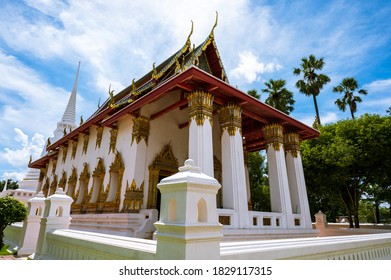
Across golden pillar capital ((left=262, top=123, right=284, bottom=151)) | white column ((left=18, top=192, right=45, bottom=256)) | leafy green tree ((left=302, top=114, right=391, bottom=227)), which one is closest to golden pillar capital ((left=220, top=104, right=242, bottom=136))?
golden pillar capital ((left=262, top=123, right=284, bottom=151))

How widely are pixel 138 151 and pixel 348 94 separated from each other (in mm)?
23487

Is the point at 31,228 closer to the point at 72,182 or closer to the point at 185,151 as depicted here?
the point at 185,151

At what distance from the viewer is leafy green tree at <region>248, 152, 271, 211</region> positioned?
79.3ft

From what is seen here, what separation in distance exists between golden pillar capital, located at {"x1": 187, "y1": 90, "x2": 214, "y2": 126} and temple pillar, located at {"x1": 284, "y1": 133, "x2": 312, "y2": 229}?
5.17 metres

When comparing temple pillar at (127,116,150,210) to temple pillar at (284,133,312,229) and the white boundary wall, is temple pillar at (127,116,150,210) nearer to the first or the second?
the white boundary wall

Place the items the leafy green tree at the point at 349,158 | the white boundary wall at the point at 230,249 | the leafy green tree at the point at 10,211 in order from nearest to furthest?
the white boundary wall at the point at 230,249, the leafy green tree at the point at 10,211, the leafy green tree at the point at 349,158

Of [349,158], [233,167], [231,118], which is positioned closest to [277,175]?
[233,167]

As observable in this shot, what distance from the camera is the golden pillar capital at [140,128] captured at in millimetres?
9844

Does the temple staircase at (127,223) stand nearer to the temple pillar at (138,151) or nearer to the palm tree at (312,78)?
the temple pillar at (138,151)

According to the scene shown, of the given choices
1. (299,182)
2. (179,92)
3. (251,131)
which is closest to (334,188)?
(299,182)

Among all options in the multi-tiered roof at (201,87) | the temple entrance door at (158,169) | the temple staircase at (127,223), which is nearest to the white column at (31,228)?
the temple staircase at (127,223)

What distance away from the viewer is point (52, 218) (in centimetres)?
527

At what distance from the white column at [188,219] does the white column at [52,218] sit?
4.00 m

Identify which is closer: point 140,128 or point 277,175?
point 277,175
